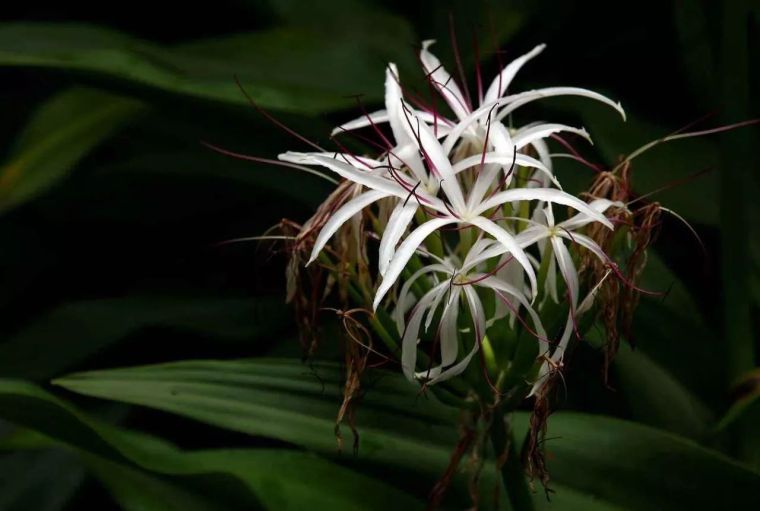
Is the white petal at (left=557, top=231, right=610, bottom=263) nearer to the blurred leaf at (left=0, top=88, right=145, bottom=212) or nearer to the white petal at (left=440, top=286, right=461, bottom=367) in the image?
the white petal at (left=440, top=286, right=461, bottom=367)

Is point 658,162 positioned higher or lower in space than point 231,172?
lower

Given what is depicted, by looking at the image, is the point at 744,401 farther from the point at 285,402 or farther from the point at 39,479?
the point at 39,479

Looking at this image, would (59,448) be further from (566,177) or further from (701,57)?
(701,57)

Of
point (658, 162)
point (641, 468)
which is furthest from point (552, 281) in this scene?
point (658, 162)

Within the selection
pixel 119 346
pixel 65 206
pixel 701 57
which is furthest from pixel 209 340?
pixel 701 57

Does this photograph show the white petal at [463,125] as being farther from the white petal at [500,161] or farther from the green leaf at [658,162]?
the green leaf at [658,162]

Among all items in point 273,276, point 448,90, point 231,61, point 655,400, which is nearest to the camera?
point 448,90
